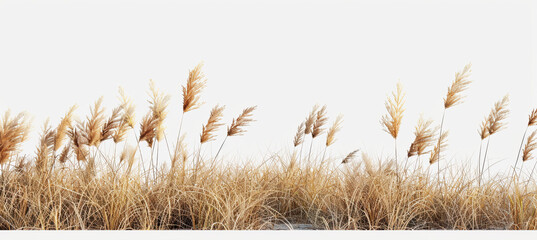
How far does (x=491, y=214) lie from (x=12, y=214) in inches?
146

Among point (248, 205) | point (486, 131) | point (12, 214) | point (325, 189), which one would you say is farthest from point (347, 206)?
point (12, 214)

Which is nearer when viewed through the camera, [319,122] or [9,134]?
[9,134]

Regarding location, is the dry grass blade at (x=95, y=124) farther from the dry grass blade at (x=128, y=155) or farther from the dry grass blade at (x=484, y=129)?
the dry grass blade at (x=484, y=129)

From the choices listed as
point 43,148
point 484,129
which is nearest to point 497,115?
point 484,129

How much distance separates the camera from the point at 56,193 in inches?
139

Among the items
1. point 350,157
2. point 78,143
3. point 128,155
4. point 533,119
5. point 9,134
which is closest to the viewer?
point 9,134

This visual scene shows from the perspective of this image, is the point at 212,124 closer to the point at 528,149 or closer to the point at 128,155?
the point at 128,155

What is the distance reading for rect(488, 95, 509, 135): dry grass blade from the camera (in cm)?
448

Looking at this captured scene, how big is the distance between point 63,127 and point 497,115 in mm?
3713

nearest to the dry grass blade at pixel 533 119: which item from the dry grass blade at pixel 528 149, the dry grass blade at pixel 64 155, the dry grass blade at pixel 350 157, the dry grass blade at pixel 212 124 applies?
the dry grass blade at pixel 528 149

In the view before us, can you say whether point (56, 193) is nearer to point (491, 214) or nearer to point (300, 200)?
point (300, 200)

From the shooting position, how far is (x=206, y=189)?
11.9 feet

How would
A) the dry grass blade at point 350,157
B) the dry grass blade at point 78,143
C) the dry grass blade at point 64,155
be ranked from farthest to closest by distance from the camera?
the dry grass blade at point 350,157
the dry grass blade at point 64,155
the dry grass blade at point 78,143

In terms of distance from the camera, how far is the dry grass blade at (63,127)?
12.5ft
